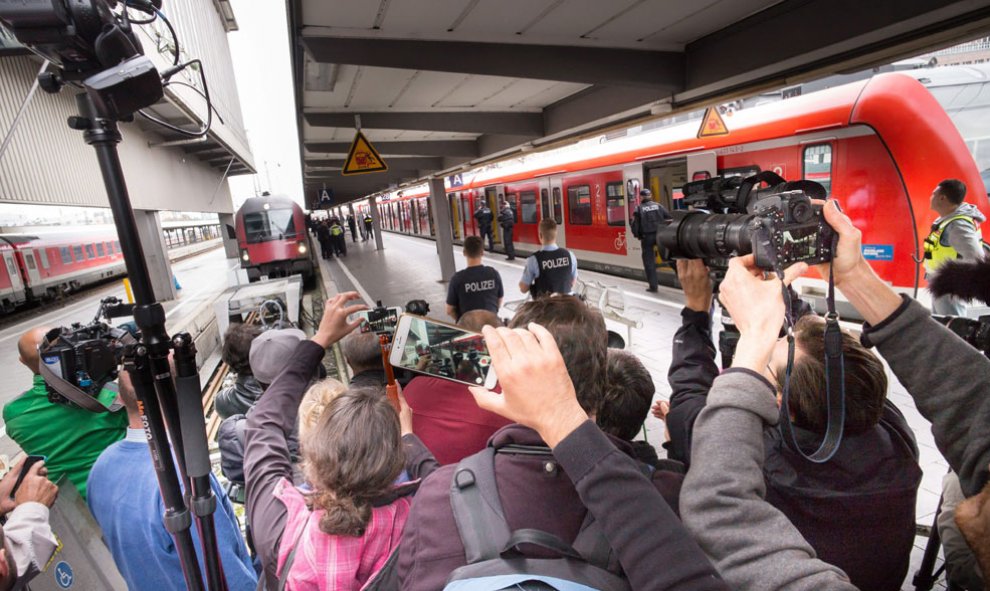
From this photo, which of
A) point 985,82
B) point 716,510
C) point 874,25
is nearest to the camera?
point 716,510

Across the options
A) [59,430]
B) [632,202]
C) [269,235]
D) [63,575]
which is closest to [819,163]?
[632,202]

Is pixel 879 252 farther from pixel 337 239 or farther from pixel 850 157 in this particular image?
pixel 337 239

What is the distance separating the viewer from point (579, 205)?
11859 millimetres

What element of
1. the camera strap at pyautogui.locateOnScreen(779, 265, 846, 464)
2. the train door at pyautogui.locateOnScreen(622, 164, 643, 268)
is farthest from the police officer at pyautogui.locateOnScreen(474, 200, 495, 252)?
the camera strap at pyautogui.locateOnScreen(779, 265, 846, 464)

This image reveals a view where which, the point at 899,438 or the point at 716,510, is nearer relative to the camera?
the point at 716,510

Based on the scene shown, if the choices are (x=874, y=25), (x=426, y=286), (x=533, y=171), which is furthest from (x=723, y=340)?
(x=533, y=171)

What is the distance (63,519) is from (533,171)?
1246 centimetres

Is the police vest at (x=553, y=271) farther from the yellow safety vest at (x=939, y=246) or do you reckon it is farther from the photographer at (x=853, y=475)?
the photographer at (x=853, y=475)

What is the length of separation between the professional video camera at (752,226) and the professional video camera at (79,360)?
2.15m

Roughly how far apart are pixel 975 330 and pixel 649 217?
22.0 ft

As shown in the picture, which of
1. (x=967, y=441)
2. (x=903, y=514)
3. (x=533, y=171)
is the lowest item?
(x=903, y=514)

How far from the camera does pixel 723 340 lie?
1926 mm

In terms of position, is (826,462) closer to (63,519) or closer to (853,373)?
(853,373)

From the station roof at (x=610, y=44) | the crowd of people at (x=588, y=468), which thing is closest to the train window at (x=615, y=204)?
the station roof at (x=610, y=44)
